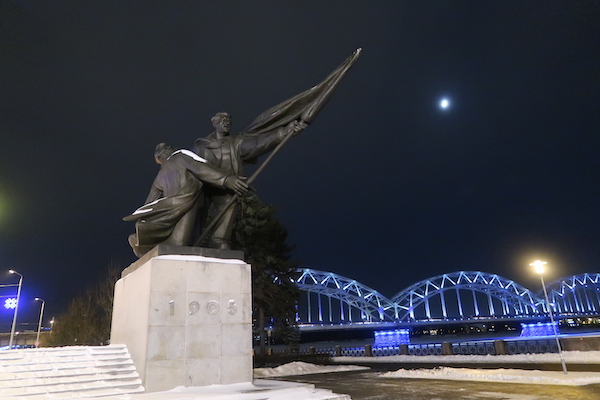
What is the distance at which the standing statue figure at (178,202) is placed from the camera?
7973 millimetres

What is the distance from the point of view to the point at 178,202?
8.08m

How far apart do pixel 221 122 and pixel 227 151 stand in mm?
715

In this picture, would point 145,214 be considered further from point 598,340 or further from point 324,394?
point 598,340

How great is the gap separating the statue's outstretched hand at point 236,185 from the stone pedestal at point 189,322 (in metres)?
1.41

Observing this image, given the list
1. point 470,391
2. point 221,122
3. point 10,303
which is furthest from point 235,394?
point 10,303

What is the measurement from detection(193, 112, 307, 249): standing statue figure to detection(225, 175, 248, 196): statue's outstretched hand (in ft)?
2.03

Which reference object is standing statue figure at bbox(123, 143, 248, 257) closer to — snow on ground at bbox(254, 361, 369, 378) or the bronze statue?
the bronze statue

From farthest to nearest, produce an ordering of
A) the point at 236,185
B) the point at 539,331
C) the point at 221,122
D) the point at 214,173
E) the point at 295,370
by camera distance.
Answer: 1. the point at 539,331
2. the point at 295,370
3. the point at 221,122
4. the point at 214,173
5. the point at 236,185

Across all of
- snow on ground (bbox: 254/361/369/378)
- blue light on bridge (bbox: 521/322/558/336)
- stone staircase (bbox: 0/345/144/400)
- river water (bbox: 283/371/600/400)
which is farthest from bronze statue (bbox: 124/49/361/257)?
blue light on bridge (bbox: 521/322/558/336)

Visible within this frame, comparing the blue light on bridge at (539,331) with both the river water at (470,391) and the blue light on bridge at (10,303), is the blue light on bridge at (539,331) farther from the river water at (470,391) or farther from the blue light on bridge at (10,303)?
the blue light on bridge at (10,303)

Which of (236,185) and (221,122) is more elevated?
(221,122)

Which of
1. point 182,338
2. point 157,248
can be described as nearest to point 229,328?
point 182,338

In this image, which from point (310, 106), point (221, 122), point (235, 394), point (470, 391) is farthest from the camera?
point (470, 391)

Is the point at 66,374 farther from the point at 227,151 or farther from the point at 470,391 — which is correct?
the point at 470,391
